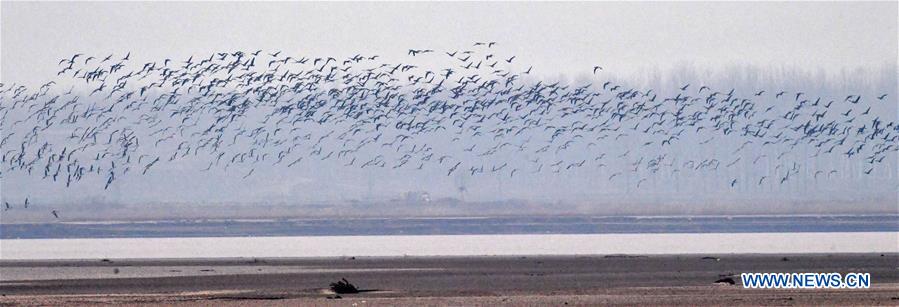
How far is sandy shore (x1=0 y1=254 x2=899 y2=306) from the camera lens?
3738 centimetres

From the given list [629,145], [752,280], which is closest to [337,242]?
[752,280]

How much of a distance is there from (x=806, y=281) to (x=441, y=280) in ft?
29.1

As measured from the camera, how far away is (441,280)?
43.5 m

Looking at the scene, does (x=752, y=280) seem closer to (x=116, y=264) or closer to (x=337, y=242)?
(x=116, y=264)

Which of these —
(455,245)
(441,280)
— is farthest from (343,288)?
(455,245)

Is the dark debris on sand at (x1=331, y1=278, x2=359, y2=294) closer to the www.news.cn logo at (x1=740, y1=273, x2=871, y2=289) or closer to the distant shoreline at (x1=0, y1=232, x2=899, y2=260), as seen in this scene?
the www.news.cn logo at (x1=740, y1=273, x2=871, y2=289)

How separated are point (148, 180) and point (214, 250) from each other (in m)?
112

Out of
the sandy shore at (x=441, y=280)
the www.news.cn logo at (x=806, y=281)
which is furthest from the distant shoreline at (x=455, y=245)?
the www.news.cn logo at (x=806, y=281)

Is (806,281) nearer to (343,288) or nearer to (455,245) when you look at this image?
(343,288)

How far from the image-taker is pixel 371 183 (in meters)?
174

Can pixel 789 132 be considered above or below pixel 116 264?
above

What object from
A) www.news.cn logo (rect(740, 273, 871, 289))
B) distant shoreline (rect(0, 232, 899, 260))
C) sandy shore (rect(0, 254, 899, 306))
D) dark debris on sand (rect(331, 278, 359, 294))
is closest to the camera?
sandy shore (rect(0, 254, 899, 306))

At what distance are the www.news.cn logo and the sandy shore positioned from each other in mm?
455

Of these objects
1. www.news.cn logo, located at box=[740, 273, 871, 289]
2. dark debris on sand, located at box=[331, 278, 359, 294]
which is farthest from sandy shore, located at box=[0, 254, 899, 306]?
www.news.cn logo, located at box=[740, 273, 871, 289]
